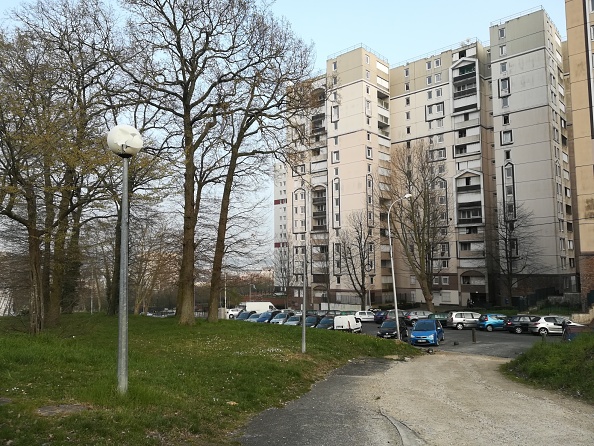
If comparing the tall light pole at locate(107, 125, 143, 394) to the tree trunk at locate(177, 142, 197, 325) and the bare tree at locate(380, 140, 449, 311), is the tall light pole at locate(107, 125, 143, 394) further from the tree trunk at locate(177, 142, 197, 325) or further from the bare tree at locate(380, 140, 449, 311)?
the bare tree at locate(380, 140, 449, 311)

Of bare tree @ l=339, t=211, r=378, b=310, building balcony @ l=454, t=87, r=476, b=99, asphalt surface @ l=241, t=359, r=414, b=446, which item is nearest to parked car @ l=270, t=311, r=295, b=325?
bare tree @ l=339, t=211, r=378, b=310

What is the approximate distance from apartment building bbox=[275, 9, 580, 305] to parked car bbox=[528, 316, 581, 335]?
18638mm

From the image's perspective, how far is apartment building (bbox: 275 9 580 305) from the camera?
55.6 meters

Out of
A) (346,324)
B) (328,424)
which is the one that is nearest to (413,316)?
(346,324)

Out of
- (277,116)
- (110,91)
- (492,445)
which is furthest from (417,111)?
(492,445)

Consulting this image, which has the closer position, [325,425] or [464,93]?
[325,425]

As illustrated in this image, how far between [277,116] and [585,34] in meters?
32.4

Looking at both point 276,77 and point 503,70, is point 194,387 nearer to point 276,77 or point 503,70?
point 276,77

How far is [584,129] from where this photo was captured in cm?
3888

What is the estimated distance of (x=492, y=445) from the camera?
23.0 feet

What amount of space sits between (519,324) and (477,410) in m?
28.8

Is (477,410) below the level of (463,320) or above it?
above

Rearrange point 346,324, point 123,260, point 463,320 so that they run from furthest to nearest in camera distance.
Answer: point 463,320 < point 346,324 < point 123,260

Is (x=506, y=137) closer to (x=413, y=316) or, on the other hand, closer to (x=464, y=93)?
(x=464, y=93)
